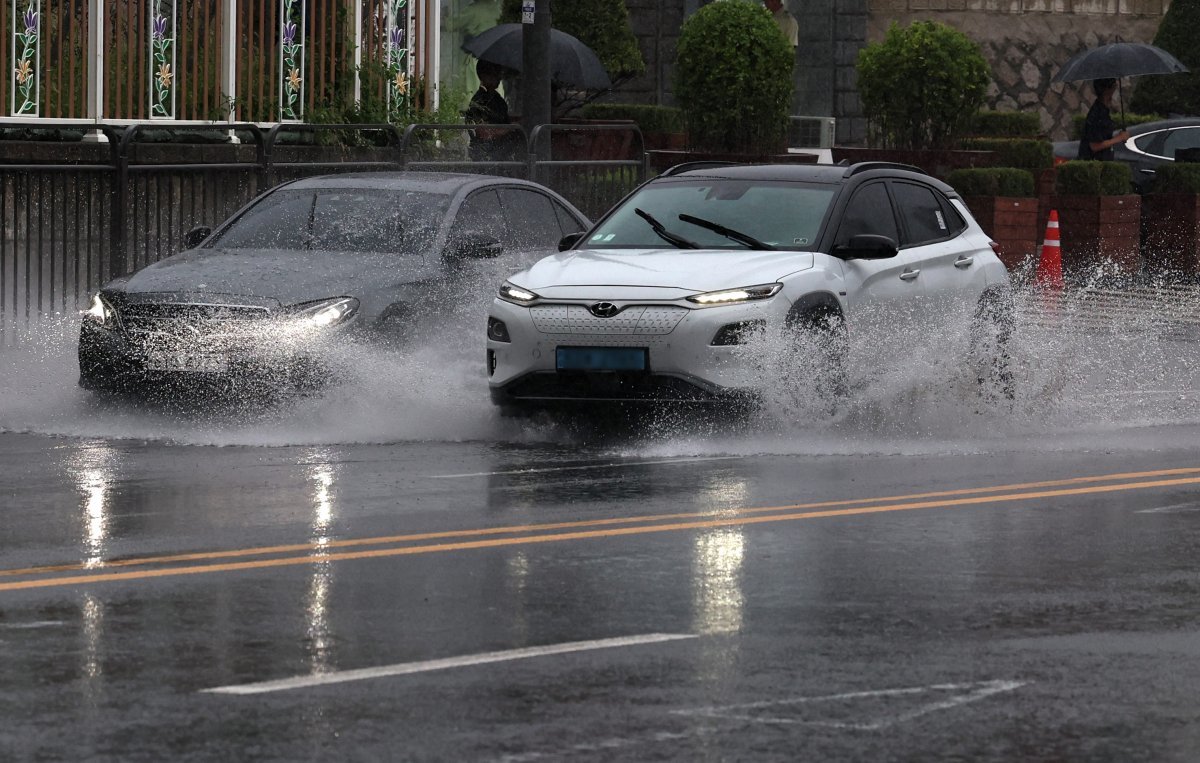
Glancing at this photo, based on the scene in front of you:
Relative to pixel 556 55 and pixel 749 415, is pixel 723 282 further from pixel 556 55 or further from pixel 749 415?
pixel 556 55

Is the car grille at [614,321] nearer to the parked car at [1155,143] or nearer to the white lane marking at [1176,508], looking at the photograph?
the white lane marking at [1176,508]

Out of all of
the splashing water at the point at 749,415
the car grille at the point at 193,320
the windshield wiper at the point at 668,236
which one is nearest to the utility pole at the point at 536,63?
the splashing water at the point at 749,415

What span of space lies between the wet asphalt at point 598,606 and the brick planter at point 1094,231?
1402cm

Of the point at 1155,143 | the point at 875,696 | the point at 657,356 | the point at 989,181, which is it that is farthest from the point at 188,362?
the point at 1155,143

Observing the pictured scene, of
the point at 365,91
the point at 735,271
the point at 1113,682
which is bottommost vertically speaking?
the point at 1113,682

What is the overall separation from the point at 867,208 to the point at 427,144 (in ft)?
25.1

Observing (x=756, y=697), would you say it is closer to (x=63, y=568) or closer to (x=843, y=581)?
(x=843, y=581)

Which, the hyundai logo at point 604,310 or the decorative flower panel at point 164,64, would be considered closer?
the hyundai logo at point 604,310

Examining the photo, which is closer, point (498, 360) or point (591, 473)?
point (591, 473)

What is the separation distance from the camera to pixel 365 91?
22.8 meters

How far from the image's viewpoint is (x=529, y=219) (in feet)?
52.0

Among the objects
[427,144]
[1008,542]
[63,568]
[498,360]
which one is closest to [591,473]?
[498,360]

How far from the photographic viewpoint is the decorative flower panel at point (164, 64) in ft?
67.5

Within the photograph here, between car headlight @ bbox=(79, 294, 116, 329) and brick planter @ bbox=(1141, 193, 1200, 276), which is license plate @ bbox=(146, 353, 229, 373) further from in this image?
brick planter @ bbox=(1141, 193, 1200, 276)
